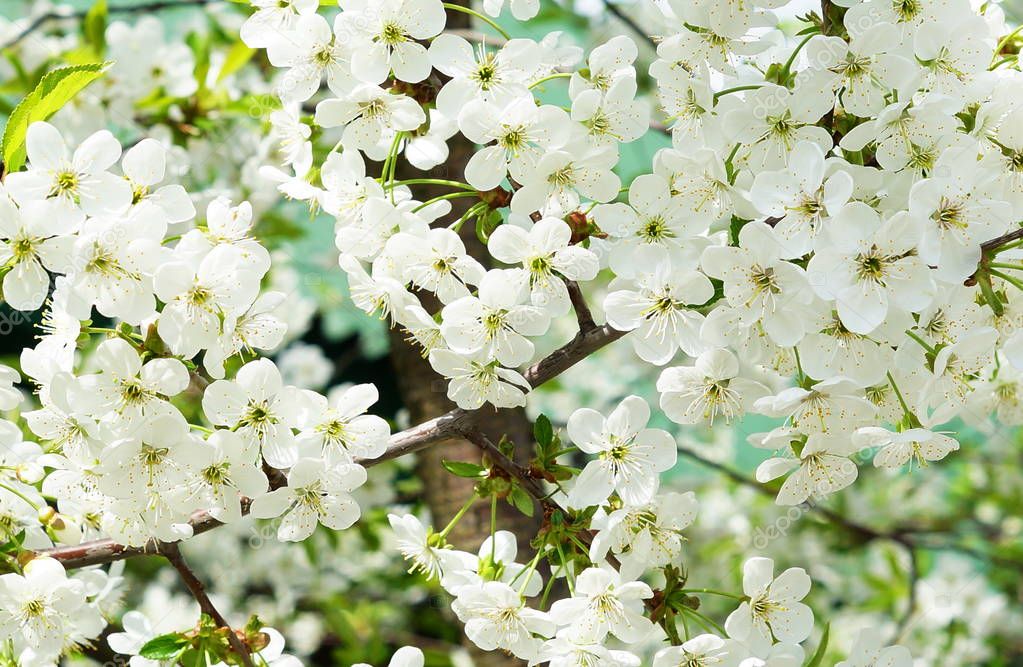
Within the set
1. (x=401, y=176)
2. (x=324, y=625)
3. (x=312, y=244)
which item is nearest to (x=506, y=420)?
(x=401, y=176)

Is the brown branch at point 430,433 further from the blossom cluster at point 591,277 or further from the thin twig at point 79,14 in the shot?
the thin twig at point 79,14

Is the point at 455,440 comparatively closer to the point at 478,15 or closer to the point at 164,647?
the point at 164,647

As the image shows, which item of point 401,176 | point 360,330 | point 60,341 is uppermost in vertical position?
point 60,341

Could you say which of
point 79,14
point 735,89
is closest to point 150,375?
point 735,89

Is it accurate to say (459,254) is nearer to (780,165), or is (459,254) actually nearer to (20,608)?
(780,165)

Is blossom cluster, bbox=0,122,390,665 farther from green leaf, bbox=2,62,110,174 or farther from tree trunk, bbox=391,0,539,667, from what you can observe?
tree trunk, bbox=391,0,539,667

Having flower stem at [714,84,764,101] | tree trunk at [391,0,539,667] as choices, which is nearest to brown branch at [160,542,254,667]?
tree trunk at [391,0,539,667]
